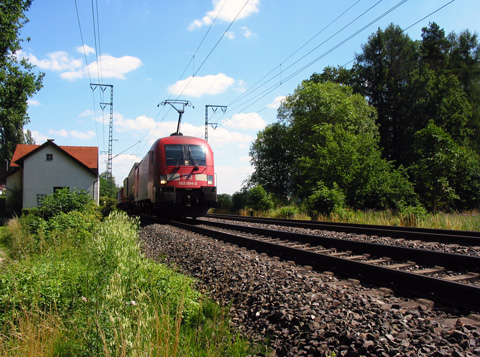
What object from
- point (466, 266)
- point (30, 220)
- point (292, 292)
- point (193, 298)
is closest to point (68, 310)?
point (193, 298)

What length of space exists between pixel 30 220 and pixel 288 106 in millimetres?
32073

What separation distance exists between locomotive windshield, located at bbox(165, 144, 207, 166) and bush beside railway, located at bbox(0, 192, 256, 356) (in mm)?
9384

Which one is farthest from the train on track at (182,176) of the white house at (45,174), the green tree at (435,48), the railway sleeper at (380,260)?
the green tree at (435,48)

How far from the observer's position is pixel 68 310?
4.39 m

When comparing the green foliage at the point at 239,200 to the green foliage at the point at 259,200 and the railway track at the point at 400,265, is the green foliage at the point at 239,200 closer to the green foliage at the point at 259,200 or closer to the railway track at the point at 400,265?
the green foliage at the point at 259,200

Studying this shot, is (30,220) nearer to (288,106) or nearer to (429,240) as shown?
(429,240)

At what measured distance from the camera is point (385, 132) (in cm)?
4194

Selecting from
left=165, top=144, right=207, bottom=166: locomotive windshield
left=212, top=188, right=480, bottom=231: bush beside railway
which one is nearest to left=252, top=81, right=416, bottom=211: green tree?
left=212, top=188, right=480, bottom=231: bush beside railway

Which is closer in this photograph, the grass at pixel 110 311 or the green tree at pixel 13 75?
the grass at pixel 110 311

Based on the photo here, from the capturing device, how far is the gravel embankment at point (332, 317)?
2.80 metres

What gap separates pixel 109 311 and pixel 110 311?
0.14 ft

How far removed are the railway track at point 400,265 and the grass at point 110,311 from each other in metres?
2.10

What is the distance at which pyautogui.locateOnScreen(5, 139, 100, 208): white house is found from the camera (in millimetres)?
31259

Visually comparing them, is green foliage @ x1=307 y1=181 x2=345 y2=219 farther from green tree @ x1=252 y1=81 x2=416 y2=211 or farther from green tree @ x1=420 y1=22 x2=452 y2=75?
green tree @ x1=420 y1=22 x2=452 y2=75
